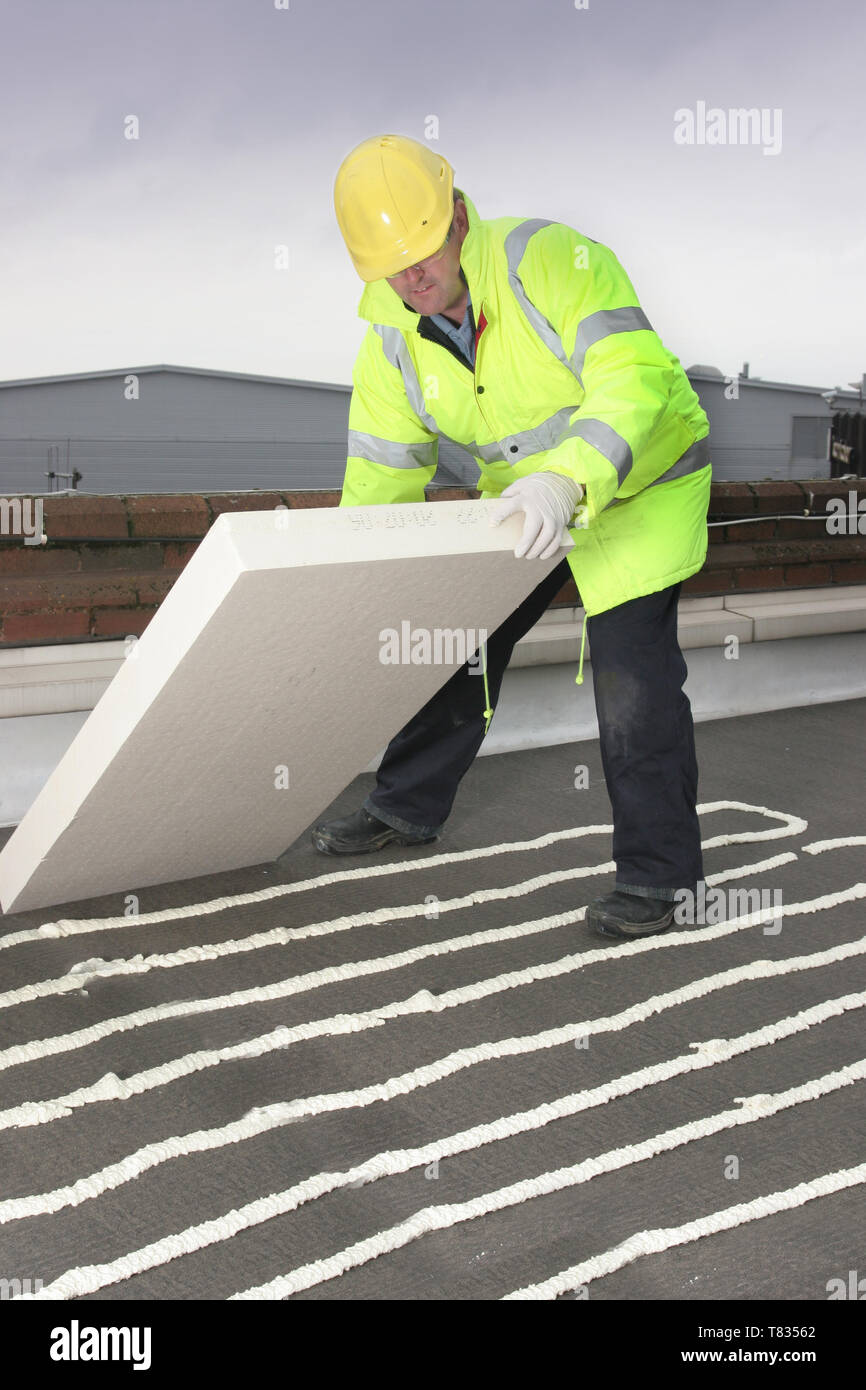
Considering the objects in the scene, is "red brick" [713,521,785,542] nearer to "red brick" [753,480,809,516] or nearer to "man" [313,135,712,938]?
"red brick" [753,480,809,516]

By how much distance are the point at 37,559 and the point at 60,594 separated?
0.11 meters

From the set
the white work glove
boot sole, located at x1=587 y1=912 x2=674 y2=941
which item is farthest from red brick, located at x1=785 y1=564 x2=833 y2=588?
the white work glove

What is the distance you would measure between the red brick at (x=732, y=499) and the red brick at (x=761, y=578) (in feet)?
0.72

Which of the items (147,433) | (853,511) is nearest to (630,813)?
(853,511)

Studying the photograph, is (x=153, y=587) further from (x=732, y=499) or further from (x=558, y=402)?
(x=732, y=499)

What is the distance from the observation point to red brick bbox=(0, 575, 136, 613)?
3.26 meters

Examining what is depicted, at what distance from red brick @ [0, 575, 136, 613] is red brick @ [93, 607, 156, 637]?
0.08 ft

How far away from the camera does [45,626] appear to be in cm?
330

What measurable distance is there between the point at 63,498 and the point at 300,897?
1432 millimetres

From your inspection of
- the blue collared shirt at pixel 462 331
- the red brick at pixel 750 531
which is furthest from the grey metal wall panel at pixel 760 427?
the blue collared shirt at pixel 462 331

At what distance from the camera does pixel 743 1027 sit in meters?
2.08

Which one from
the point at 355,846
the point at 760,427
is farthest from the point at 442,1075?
the point at 760,427

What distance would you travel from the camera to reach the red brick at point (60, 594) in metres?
3.26

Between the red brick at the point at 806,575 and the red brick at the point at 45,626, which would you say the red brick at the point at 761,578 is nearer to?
the red brick at the point at 806,575
